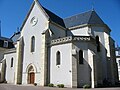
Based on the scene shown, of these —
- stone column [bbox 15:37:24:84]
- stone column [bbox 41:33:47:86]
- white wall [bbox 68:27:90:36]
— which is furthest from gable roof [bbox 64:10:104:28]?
stone column [bbox 15:37:24:84]

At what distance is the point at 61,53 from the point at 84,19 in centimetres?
1177

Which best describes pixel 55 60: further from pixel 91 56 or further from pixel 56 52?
pixel 91 56

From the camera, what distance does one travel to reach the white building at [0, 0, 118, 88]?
2280 centimetres

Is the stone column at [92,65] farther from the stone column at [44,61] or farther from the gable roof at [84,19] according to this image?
the gable roof at [84,19]

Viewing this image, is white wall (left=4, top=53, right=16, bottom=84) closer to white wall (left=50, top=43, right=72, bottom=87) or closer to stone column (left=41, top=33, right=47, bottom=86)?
stone column (left=41, top=33, right=47, bottom=86)

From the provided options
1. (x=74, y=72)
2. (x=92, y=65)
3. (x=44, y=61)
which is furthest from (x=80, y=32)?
(x=74, y=72)

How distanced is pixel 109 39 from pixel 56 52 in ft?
37.3

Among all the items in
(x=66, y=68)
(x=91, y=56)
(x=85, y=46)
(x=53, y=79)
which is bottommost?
(x=53, y=79)

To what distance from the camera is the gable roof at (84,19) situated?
103 ft

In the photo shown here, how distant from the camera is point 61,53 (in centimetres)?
2417

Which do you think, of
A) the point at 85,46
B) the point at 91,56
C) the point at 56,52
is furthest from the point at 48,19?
the point at 91,56

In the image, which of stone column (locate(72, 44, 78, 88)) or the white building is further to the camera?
the white building

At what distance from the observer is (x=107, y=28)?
31.8m

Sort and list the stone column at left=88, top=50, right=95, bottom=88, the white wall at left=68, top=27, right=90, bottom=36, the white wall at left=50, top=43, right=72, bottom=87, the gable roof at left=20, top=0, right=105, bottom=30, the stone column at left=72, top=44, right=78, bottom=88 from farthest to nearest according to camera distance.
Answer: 1. the gable roof at left=20, top=0, right=105, bottom=30
2. the white wall at left=68, top=27, right=90, bottom=36
3. the white wall at left=50, top=43, right=72, bottom=87
4. the stone column at left=88, top=50, right=95, bottom=88
5. the stone column at left=72, top=44, right=78, bottom=88
